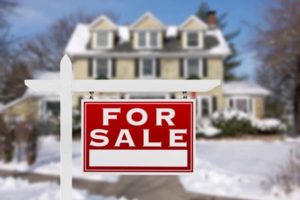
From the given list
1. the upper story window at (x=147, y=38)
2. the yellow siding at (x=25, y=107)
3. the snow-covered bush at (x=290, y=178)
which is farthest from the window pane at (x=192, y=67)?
the snow-covered bush at (x=290, y=178)

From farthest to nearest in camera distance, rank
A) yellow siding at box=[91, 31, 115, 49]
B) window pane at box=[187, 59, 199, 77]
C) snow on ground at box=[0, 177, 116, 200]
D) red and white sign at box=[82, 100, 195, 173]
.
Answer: yellow siding at box=[91, 31, 115, 49] → window pane at box=[187, 59, 199, 77] → snow on ground at box=[0, 177, 116, 200] → red and white sign at box=[82, 100, 195, 173]

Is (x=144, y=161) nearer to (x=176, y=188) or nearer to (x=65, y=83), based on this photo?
(x=65, y=83)

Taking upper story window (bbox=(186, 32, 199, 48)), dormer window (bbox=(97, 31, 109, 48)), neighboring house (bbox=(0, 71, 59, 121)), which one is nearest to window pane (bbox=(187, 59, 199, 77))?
upper story window (bbox=(186, 32, 199, 48))

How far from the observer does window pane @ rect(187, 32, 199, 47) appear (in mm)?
25897

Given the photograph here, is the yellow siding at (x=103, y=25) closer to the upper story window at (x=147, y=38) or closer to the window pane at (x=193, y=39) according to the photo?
the upper story window at (x=147, y=38)

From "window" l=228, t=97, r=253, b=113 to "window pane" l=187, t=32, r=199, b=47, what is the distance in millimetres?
4334

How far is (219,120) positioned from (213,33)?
830 cm

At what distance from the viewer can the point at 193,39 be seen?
25938 millimetres

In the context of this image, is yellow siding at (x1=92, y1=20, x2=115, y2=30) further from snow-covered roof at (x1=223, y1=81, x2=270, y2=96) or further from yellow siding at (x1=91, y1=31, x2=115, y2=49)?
snow-covered roof at (x1=223, y1=81, x2=270, y2=96)

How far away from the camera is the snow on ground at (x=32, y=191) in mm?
7625

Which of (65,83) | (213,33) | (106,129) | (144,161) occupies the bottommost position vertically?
(144,161)

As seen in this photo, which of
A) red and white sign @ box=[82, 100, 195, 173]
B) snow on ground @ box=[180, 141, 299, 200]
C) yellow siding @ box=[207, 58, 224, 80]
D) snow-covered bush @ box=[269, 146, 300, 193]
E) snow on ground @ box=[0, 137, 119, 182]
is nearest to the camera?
red and white sign @ box=[82, 100, 195, 173]

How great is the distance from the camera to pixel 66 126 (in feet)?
10.4

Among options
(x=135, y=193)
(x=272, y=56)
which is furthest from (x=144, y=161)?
(x=272, y=56)
